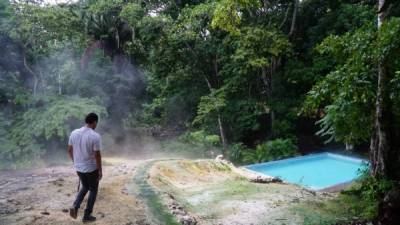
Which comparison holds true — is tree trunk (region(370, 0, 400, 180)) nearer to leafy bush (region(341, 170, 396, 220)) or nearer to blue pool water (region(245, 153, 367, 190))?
leafy bush (region(341, 170, 396, 220))

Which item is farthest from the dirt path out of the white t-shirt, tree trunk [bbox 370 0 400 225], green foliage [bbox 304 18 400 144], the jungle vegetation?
the jungle vegetation

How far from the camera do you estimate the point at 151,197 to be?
6.30m

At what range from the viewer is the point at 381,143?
228 inches

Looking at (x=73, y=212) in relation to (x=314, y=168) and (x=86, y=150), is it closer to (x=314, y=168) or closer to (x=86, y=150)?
(x=86, y=150)

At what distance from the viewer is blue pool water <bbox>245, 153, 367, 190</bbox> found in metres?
12.3

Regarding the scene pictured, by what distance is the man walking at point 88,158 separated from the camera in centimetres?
489

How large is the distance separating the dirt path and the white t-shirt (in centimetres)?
76

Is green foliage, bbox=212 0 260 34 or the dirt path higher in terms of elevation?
green foliage, bbox=212 0 260 34

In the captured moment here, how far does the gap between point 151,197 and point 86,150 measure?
180 cm

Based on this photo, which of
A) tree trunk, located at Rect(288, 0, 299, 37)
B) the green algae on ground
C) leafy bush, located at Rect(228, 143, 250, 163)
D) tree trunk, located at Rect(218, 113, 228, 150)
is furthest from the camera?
tree trunk, located at Rect(218, 113, 228, 150)

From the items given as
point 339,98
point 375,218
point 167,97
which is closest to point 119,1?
point 167,97

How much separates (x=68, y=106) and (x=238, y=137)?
6.90 meters

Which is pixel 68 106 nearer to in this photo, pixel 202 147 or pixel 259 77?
pixel 202 147

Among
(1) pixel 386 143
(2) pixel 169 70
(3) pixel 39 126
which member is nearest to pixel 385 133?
(1) pixel 386 143
